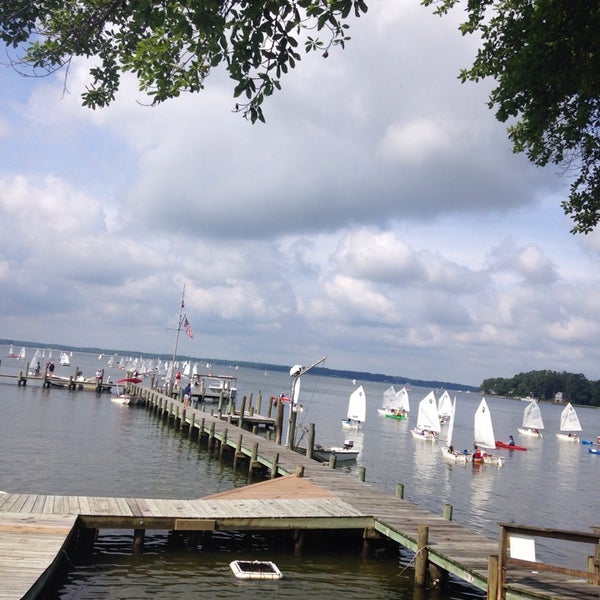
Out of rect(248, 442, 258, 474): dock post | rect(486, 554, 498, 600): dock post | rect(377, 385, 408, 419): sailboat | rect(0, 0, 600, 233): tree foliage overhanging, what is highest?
rect(0, 0, 600, 233): tree foliage overhanging

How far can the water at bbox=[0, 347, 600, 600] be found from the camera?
44.4 feet

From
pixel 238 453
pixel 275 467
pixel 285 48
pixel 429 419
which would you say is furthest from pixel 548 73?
pixel 429 419

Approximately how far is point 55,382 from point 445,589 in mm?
59859

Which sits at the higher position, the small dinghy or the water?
the small dinghy

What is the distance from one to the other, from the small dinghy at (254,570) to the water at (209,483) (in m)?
0.27

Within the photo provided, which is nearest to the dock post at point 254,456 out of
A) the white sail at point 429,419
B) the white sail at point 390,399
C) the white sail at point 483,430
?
the white sail at point 483,430

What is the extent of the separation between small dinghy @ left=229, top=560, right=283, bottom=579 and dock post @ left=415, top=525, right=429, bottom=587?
3084 millimetres

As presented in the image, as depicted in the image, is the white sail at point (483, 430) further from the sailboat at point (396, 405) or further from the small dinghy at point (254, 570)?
the small dinghy at point (254, 570)

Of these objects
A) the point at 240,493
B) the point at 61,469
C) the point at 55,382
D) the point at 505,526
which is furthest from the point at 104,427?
the point at 505,526

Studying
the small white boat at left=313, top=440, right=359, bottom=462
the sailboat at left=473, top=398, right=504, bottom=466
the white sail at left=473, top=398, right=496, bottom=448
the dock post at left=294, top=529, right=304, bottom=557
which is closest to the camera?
the dock post at left=294, top=529, right=304, bottom=557

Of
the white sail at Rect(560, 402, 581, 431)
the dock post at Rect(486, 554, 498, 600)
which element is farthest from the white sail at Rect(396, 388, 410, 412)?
the dock post at Rect(486, 554, 498, 600)

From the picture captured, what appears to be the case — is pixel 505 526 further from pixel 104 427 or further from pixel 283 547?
pixel 104 427

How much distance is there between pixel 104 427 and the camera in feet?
131

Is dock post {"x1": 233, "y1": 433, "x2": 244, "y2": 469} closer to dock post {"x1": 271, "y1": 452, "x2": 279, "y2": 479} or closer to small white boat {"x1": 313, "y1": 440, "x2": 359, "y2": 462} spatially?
small white boat {"x1": 313, "y1": 440, "x2": 359, "y2": 462}
